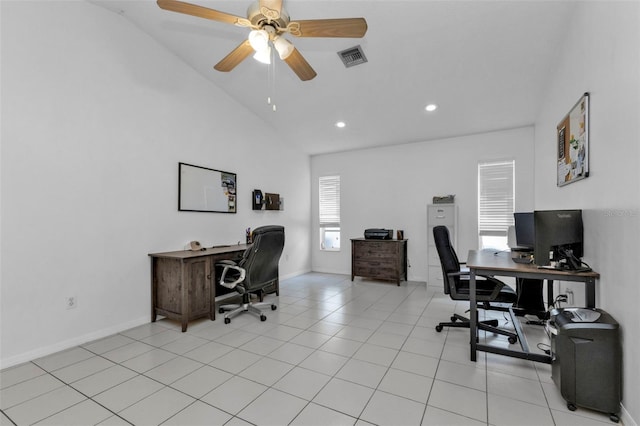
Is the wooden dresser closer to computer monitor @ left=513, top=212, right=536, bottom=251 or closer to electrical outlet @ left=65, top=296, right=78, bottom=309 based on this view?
computer monitor @ left=513, top=212, right=536, bottom=251

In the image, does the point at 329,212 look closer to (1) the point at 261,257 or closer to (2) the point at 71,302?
(1) the point at 261,257

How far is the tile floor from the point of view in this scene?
179 cm

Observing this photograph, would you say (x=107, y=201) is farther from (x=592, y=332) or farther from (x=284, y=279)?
(x=592, y=332)

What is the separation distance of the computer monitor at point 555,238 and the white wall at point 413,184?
275 cm

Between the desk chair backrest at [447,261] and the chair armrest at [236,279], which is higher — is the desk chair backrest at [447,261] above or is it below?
above

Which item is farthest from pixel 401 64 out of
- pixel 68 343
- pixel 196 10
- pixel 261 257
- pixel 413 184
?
pixel 68 343

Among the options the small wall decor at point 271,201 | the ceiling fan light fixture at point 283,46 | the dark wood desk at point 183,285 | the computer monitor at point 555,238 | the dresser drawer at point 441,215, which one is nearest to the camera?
the computer monitor at point 555,238

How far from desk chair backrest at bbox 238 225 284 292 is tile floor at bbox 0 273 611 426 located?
510mm

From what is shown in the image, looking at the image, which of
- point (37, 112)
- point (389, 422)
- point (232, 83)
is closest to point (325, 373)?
point (389, 422)

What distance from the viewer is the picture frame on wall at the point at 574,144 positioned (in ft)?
7.61

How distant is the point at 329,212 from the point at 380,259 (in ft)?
5.62

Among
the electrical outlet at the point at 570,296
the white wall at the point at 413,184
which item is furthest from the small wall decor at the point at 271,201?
the electrical outlet at the point at 570,296

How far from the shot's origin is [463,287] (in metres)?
2.97

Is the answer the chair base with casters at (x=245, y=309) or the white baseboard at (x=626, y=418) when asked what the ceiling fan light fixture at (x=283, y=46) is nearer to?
the chair base with casters at (x=245, y=309)
